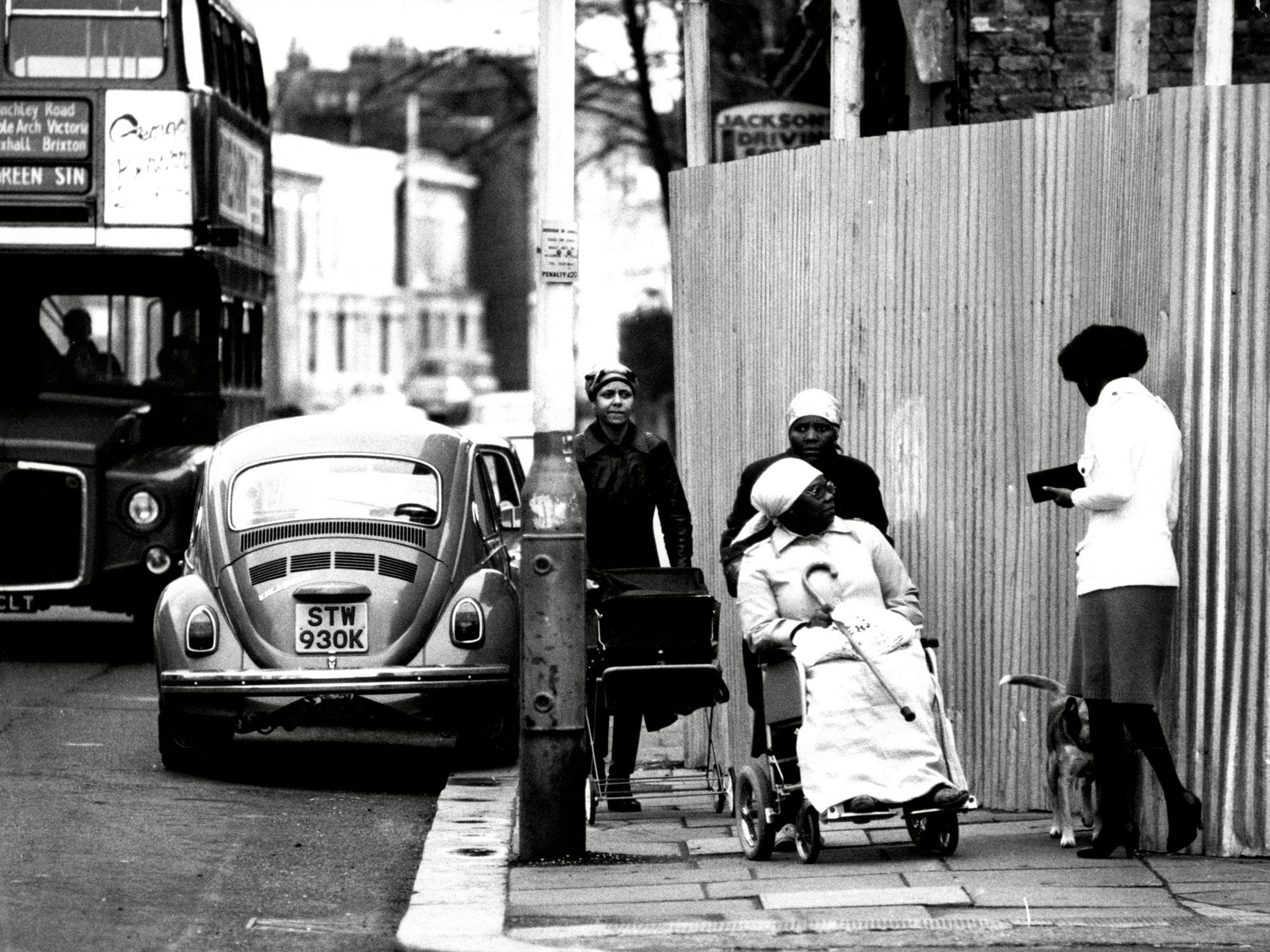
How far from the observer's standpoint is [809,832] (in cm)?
778

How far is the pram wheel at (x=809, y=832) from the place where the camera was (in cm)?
772

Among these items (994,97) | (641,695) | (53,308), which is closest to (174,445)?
(53,308)

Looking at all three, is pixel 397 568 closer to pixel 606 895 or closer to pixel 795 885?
pixel 606 895


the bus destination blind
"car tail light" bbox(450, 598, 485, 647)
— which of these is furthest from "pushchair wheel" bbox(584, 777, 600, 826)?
the bus destination blind

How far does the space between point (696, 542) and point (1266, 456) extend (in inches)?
145

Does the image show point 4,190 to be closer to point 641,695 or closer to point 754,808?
point 641,695

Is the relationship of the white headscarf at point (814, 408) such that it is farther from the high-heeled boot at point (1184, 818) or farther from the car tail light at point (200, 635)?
the car tail light at point (200, 635)

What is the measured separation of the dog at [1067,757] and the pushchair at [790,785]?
372mm

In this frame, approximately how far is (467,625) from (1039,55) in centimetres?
512

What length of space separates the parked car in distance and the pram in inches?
65.8

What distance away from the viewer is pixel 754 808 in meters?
7.93

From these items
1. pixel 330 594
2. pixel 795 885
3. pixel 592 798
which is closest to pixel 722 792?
pixel 592 798

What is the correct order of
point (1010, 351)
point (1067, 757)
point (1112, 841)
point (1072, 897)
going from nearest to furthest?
point (1072, 897) → point (1112, 841) → point (1067, 757) → point (1010, 351)

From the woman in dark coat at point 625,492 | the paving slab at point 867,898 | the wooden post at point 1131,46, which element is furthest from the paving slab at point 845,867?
the wooden post at point 1131,46
